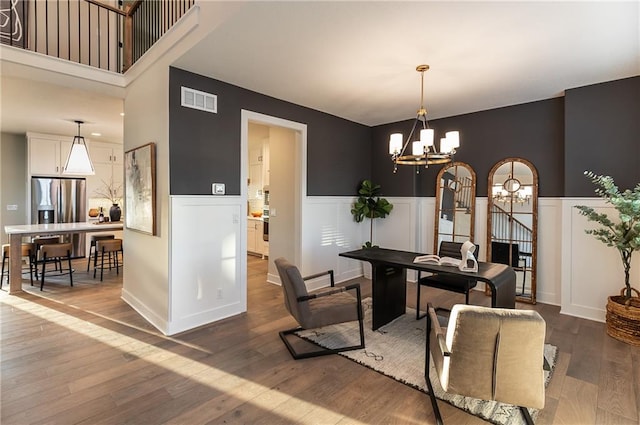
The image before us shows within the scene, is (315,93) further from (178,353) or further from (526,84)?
(178,353)

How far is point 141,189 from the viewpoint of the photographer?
12.2ft

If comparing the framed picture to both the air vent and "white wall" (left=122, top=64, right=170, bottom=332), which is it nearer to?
"white wall" (left=122, top=64, right=170, bottom=332)

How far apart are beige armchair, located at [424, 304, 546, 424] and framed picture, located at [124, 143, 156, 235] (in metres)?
3.23

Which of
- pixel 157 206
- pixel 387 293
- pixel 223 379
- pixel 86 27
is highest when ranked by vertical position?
pixel 86 27

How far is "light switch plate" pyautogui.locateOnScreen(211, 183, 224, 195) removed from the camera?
11.8 ft

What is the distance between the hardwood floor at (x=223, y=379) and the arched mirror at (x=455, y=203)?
178cm

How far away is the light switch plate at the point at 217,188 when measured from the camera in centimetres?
359

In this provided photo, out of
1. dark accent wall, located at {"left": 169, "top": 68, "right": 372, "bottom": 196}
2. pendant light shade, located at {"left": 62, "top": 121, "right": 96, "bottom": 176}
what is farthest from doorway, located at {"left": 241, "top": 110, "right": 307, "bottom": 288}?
pendant light shade, located at {"left": 62, "top": 121, "right": 96, "bottom": 176}

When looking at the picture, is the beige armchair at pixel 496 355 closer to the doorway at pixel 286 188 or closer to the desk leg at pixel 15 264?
the doorway at pixel 286 188

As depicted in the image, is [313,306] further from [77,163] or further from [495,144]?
[77,163]

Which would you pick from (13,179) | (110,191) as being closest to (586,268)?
(110,191)

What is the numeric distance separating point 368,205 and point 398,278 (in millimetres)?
2144

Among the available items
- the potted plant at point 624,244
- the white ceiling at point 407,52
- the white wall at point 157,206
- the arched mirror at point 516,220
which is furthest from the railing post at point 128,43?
the potted plant at point 624,244

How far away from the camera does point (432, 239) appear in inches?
209
